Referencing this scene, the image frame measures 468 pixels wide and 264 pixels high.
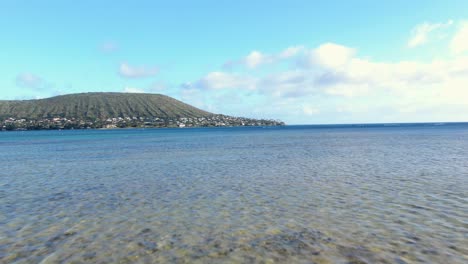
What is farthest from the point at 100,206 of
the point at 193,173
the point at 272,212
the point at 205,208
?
the point at 193,173

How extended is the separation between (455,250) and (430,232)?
179cm

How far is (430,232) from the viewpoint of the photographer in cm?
1359

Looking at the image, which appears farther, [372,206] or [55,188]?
[55,188]

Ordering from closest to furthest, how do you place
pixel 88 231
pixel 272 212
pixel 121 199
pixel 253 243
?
pixel 253 243 → pixel 88 231 → pixel 272 212 → pixel 121 199

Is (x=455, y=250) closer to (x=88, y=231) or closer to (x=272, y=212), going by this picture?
(x=272, y=212)

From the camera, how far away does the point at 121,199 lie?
68.8 feet

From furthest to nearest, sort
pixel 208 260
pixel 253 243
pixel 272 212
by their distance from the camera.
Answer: pixel 272 212 → pixel 253 243 → pixel 208 260

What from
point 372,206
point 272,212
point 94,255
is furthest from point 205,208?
point 372,206

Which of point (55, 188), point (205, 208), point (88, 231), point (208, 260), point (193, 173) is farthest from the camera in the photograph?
point (193, 173)

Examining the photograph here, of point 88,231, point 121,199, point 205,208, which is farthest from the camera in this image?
point 121,199

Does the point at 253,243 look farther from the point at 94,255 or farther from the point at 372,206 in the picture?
the point at 372,206

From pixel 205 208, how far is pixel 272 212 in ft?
12.3

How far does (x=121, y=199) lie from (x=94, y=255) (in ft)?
29.9

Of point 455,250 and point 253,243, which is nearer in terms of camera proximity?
point 455,250
